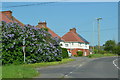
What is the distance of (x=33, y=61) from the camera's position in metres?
27.2

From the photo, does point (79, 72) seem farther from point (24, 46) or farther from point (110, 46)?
point (110, 46)

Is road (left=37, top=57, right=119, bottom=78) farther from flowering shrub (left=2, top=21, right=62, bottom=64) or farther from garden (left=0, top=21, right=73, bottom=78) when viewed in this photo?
flowering shrub (left=2, top=21, right=62, bottom=64)

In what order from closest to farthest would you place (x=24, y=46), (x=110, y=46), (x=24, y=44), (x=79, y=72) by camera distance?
(x=79, y=72) → (x=24, y=46) → (x=24, y=44) → (x=110, y=46)

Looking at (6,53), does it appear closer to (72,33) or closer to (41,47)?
(41,47)

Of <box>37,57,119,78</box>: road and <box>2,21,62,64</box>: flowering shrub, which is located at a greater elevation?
<box>2,21,62,64</box>: flowering shrub

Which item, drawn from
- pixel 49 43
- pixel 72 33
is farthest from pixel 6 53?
pixel 72 33

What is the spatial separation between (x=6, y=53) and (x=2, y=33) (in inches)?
83.6

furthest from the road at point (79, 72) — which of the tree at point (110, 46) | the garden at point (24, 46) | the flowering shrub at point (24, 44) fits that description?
the tree at point (110, 46)

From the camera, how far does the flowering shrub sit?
25406 millimetres

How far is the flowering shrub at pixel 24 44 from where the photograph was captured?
25.4 meters

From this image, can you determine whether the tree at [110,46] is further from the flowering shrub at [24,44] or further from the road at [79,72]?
the road at [79,72]

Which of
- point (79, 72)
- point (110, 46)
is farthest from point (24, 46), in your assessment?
point (110, 46)

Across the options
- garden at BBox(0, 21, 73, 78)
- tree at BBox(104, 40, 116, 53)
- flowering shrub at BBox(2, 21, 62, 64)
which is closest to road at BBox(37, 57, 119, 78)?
garden at BBox(0, 21, 73, 78)

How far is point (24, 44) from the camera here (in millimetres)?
25703
